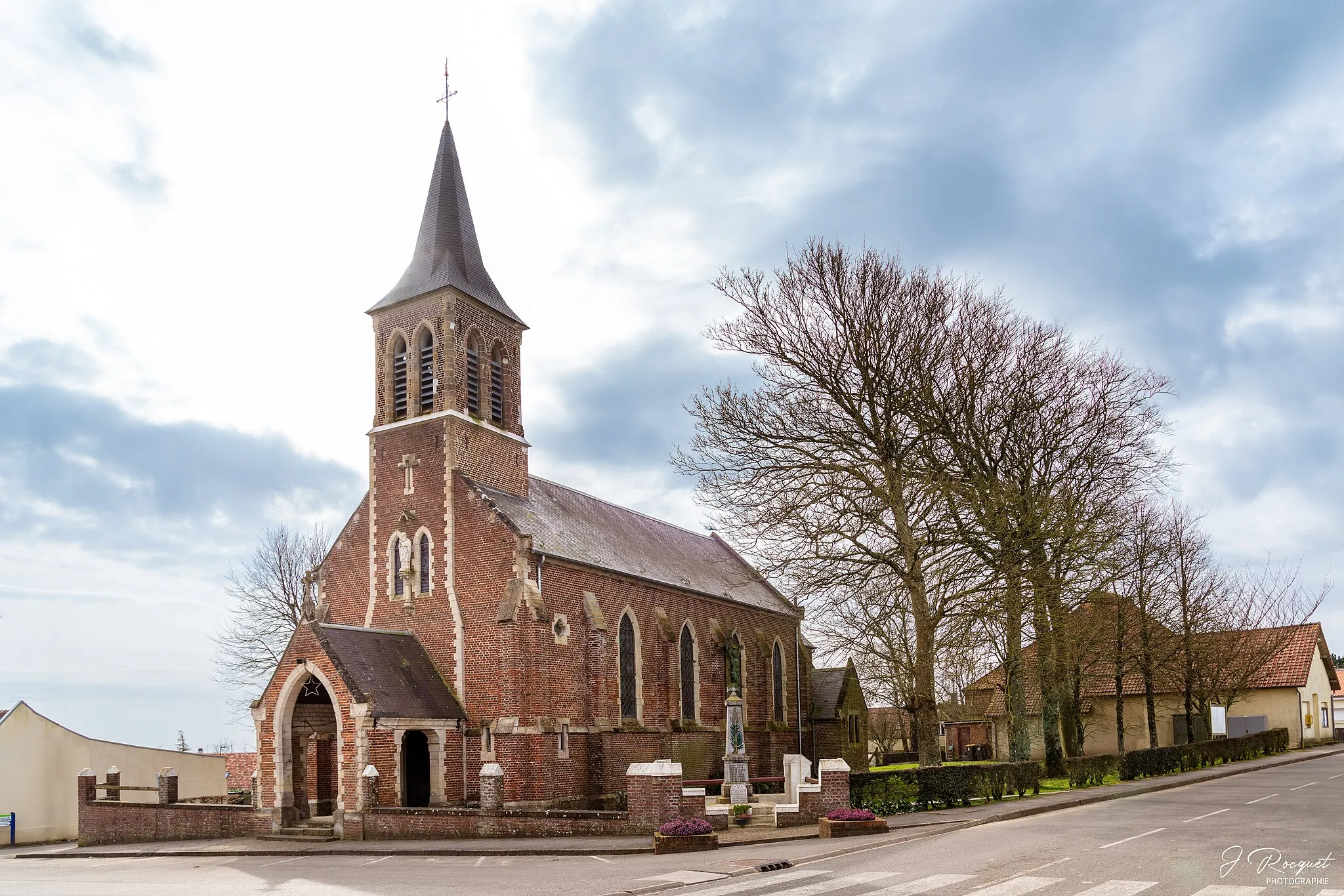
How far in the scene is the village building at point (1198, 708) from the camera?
48562mm

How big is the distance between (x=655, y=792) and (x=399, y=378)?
17.5 metres

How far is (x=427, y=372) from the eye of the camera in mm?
33594

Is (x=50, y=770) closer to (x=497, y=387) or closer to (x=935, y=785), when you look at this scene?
(x=497, y=387)

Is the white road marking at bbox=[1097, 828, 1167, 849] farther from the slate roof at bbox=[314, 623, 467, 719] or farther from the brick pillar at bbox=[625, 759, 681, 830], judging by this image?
the slate roof at bbox=[314, 623, 467, 719]

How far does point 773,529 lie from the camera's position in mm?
28875

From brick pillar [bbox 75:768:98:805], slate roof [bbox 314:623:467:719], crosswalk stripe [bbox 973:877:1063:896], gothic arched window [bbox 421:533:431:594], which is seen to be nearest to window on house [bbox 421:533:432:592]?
gothic arched window [bbox 421:533:431:594]

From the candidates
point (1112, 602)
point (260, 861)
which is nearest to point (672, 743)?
point (260, 861)

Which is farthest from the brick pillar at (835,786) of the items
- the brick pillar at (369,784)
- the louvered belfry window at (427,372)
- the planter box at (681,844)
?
the louvered belfry window at (427,372)

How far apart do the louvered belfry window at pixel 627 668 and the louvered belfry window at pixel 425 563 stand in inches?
243

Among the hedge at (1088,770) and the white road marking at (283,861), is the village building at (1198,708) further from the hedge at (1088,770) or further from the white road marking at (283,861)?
the white road marking at (283,861)

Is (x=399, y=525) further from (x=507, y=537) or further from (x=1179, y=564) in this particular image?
(x=1179, y=564)

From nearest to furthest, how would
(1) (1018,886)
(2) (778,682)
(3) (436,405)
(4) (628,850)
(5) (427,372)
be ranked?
(1) (1018,886)
(4) (628,850)
(3) (436,405)
(5) (427,372)
(2) (778,682)

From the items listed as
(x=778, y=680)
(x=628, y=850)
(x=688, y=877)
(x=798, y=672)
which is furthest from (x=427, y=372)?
(x=798, y=672)

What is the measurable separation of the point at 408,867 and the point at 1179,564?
3769cm
